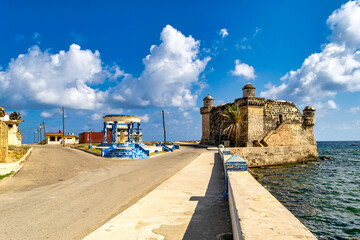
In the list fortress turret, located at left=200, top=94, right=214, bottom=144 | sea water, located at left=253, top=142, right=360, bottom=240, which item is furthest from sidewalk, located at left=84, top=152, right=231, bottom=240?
fortress turret, located at left=200, top=94, right=214, bottom=144

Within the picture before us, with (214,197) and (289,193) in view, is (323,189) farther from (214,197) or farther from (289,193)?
(214,197)

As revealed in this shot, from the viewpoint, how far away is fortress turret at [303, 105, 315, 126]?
43781mm

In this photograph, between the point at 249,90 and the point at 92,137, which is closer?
the point at 249,90

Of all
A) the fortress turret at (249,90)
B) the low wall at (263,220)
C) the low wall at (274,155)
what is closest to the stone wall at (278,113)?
the fortress turret at (249,90)

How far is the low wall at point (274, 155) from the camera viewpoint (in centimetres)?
2928

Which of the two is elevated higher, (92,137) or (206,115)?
(206,115)

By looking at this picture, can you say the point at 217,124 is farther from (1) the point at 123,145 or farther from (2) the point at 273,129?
(1) the point at 123,145

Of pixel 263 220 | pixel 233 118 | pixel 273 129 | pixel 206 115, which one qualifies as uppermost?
pixel 206 115

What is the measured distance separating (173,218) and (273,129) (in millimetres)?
39259

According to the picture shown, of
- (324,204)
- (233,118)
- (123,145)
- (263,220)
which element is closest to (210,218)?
(263,220)

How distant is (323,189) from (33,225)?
18358mm

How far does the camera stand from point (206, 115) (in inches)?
1993

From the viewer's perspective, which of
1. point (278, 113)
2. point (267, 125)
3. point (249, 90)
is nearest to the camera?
point (249, 90)

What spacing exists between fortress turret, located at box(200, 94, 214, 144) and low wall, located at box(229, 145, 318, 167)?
64.6 feet
